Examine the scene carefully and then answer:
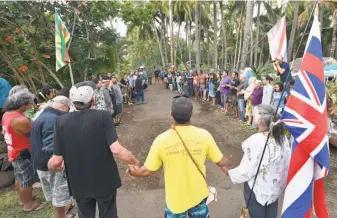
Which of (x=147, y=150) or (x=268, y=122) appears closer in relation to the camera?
(x=268, y=122)

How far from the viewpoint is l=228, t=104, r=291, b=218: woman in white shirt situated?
2.40 meters

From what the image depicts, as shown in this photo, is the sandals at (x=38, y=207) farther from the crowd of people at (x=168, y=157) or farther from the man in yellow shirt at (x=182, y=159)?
the man in yellow shirt at (x=182, y=159)

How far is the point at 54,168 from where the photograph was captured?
2.55 metres

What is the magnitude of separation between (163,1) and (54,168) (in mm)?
25864

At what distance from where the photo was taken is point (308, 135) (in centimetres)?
229

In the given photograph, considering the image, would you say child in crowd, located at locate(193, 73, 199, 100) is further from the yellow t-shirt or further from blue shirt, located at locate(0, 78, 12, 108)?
the yellow t-shirt

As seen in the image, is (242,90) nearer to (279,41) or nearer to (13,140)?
(279,41)

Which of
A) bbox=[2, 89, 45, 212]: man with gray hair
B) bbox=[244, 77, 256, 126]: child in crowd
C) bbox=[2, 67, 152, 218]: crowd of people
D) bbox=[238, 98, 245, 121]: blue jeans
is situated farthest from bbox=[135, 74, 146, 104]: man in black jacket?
bbox=[2, 89, 45, 212]: man with gray hair

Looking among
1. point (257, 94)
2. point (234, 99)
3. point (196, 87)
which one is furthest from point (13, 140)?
point (196, 87)

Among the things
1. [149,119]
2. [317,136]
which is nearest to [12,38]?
[149,119]

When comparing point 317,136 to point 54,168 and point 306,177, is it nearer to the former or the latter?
point 306,177

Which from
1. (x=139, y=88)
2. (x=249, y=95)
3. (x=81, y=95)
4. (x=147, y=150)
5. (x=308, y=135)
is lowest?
(x=147, y=150)

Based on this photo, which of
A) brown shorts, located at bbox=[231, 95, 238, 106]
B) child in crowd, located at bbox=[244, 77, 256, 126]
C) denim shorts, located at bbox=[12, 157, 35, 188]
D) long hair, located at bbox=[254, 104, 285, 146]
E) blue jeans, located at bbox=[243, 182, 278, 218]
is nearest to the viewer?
long hair, located at bbox=[254, 104, 285, 146]

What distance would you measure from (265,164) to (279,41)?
6.12 m
